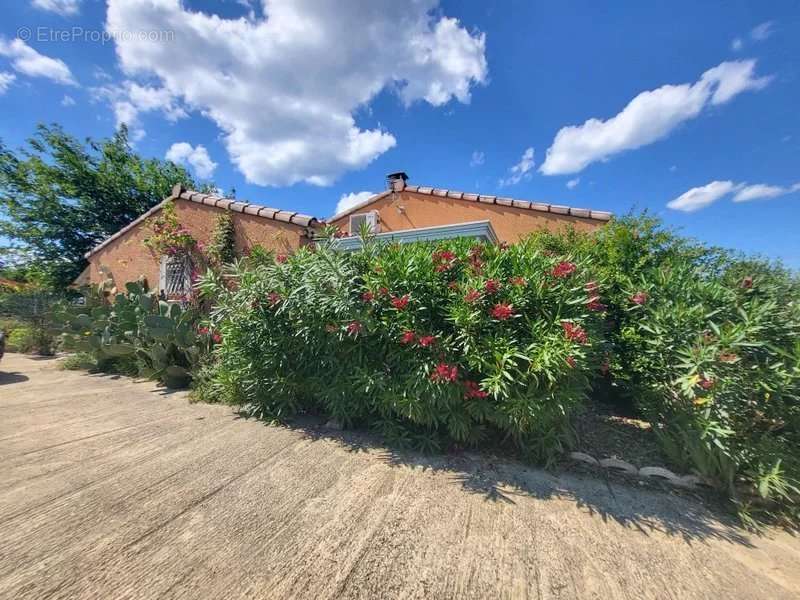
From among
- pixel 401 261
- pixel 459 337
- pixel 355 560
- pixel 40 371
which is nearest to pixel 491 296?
pixel 459 337

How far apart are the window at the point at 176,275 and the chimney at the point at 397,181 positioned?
7.25 metres

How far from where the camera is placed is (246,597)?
155 centimetres

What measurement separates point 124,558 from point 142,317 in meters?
5.14

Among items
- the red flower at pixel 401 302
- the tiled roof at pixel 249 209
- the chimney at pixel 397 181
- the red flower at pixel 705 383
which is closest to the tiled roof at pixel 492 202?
the chimney at pixel 397 181

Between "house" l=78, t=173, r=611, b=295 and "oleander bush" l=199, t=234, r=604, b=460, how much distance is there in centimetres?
91

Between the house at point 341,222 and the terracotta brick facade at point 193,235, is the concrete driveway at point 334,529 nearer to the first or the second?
the house at point 341,222

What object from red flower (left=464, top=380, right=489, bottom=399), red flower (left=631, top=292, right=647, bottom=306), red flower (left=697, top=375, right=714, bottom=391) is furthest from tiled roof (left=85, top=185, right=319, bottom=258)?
red flower (left=697, top=375, right=714, bottom=391)

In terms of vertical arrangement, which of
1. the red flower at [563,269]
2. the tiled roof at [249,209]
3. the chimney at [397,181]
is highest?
the chimney at [397,181]

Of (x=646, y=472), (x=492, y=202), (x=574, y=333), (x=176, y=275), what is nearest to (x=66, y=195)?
(x=176, y=275)

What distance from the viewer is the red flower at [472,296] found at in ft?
8.87

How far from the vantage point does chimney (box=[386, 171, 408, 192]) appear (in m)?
11.3

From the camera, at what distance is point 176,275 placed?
7.21 metres

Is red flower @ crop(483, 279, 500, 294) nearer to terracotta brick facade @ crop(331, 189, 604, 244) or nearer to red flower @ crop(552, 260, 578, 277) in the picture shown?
red flower @ crop(552, 260, 578, 277)

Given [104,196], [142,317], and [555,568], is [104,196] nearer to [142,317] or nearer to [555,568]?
[142,317]
